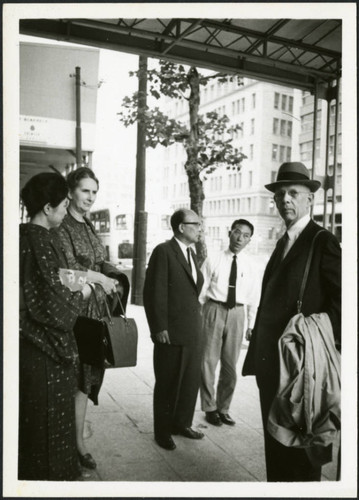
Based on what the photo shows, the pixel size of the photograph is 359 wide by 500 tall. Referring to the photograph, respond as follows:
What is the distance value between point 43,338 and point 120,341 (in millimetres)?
522

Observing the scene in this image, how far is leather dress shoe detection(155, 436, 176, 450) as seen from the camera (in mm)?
3578

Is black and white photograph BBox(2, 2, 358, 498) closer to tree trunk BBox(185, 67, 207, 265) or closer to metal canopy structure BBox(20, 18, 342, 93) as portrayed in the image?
metal canopy structure BBox(20, 18, 342, 93)

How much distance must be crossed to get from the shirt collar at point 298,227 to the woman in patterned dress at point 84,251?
1.01 metres

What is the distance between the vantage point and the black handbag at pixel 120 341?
2.78 metres

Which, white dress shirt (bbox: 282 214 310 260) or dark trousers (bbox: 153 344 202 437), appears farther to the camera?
dark trousers (bbox: 153 344 202 437)

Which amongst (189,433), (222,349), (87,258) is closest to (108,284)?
(87,258)

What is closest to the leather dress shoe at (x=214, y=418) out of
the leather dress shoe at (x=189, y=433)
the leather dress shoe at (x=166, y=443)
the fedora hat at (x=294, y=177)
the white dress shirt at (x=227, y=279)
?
the leather dress shoe at (x=189, y=433)

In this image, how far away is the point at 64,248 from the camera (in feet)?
9.51

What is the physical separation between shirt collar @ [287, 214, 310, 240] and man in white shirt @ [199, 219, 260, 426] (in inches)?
62.3

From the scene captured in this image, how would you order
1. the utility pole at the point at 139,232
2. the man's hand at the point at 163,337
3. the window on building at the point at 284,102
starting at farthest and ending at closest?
the utility pole at the point at 139,232
the window on building at the point at 284,102
the man's hand at the point at 163,337

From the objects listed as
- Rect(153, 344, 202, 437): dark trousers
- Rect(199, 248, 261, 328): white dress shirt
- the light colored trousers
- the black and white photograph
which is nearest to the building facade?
the black and white photograph

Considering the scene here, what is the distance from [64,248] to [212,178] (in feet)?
18.8

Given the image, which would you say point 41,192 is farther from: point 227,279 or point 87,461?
point 227,279

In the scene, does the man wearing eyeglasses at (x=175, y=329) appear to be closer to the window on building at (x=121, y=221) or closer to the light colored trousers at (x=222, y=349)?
the light colored trousers at (x=222, y=349)
